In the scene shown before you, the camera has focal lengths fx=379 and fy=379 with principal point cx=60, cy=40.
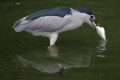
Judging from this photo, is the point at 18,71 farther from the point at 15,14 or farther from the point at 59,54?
the point at 15,14

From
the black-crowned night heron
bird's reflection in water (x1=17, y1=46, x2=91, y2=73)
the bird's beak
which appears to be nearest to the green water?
bird's reflection in water (x1=17, y1=46, x2=91, y2=73)

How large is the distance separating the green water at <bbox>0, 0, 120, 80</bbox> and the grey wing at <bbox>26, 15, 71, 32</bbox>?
0.51 metres

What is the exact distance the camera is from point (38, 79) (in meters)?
7.11

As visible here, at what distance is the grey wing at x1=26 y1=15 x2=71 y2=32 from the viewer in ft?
29.1

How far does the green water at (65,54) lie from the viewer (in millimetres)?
7398

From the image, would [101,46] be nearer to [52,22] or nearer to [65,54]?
[65,54]

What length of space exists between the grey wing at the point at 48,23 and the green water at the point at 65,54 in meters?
0.51

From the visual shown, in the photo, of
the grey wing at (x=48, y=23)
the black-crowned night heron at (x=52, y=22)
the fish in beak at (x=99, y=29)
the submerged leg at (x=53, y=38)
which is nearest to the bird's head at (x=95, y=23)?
the fish in beak at (x=99, y=29)

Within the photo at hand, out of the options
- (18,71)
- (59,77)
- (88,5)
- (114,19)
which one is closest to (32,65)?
(18,71)

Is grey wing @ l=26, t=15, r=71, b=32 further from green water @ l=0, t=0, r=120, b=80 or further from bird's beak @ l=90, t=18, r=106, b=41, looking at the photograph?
bird's beak @ l=90, t=18, r=106, b=41

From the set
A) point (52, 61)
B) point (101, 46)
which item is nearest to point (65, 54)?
point (52, 61)

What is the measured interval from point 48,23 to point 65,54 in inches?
33.4

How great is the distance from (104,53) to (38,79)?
2134 millimetres

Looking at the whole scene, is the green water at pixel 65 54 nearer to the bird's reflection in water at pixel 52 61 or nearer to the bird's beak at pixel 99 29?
the bird's reflection in water at pixel 52 61
